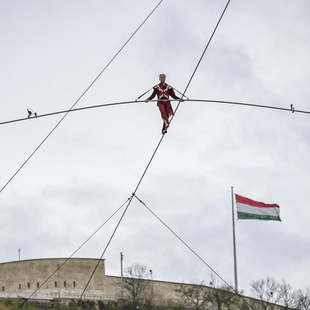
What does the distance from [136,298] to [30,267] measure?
11.6m

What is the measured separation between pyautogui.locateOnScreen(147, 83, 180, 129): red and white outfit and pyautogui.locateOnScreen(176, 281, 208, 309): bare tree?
41216 millimetres

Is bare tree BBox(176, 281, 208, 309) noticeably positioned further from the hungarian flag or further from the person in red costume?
the person in red costume

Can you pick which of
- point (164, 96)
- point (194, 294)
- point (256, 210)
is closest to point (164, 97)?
point (164, 96)

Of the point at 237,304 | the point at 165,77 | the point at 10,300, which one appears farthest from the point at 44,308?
the point at 165,77

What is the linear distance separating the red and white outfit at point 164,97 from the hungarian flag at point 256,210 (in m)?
25.2

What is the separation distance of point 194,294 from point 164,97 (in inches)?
1737

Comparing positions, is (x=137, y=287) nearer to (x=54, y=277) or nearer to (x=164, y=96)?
(x=54, y=277)

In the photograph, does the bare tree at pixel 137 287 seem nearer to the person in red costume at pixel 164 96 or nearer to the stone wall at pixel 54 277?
the stone wall at pixel 54 277

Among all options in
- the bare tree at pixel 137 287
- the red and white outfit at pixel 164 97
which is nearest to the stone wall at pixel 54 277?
the bare tree at pixel 137 287

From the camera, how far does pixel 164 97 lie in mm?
11836

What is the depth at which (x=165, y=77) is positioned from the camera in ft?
39.0

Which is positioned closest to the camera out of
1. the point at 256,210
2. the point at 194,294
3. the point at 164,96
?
the point at 164,96

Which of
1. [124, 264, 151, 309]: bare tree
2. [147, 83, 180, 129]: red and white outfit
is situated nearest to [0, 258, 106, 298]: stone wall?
[124, 264, 151, 309]: bare tree

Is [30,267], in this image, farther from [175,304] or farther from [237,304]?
[237,304]
